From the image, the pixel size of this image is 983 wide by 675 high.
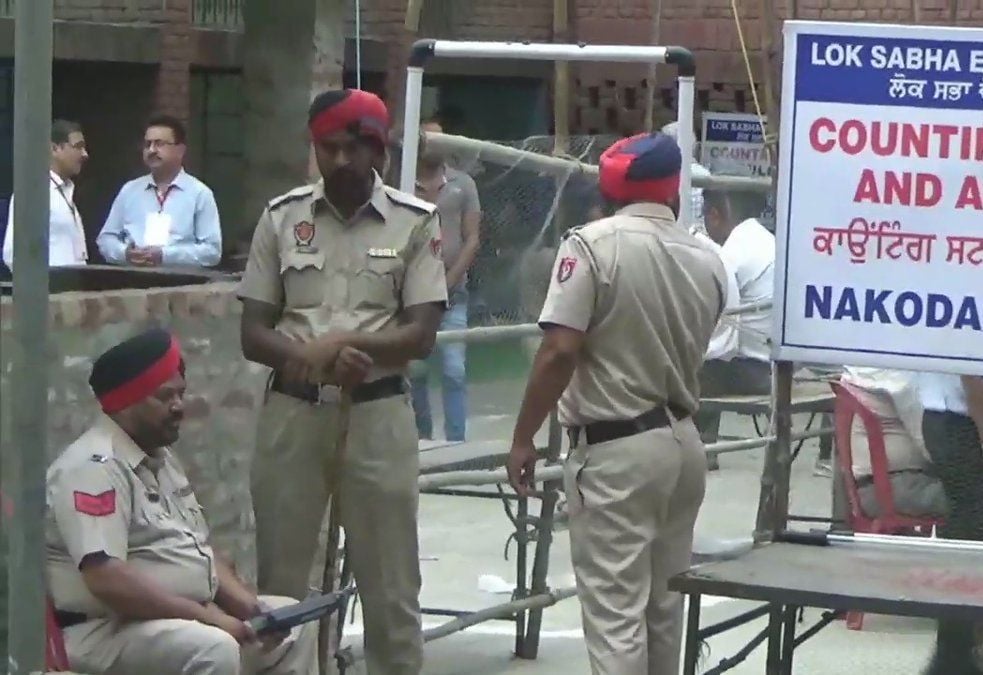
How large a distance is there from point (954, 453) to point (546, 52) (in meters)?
2.19

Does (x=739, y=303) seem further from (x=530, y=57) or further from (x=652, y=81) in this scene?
(x=530, y=57)

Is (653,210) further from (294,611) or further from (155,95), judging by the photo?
(155,95)

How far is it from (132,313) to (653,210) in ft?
4.97

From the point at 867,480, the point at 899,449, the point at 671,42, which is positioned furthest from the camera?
the point at 671,42

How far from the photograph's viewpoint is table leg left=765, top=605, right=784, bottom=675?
5.12m

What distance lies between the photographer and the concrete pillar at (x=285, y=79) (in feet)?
26.9

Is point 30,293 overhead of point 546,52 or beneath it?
beneath

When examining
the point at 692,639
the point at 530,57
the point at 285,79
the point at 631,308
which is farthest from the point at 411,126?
the point at 692,639

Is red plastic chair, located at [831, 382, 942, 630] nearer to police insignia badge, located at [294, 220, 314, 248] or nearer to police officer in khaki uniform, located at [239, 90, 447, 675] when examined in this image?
police officer in khaki uniform, located at [239, 90, 447, 675]

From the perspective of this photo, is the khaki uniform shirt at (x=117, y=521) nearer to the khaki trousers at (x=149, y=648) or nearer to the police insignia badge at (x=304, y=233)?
the khaki trousers at (x=149, y=648)

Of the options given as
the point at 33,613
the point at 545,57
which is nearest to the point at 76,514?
the point at 33,613

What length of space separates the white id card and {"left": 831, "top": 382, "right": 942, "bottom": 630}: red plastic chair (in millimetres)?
3128

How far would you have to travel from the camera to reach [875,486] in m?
7.90

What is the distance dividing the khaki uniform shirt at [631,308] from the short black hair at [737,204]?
18.3 ft
